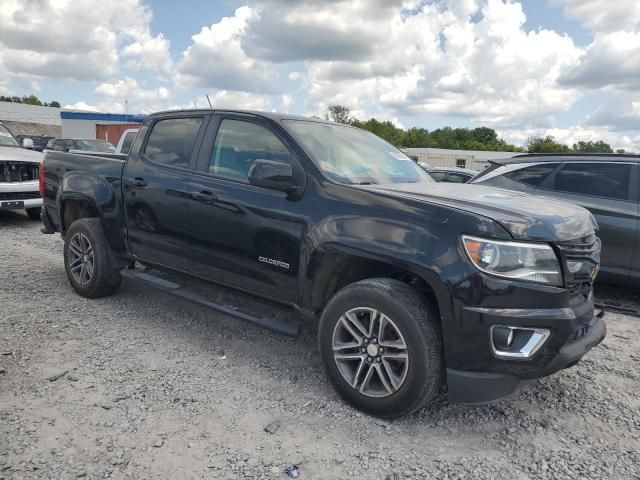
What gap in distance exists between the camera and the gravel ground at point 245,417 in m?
2.57

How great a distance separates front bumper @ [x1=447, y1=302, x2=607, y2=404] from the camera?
8.60ft

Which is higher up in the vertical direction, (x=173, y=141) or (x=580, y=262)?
(x=173, y=141)

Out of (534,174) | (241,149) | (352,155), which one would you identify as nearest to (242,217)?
(241,149)

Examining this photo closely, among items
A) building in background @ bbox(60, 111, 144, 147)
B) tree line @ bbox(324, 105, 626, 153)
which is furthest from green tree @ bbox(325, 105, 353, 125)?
building in background @ bbox(60, 111, 144, 147)

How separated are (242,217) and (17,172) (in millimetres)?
6947

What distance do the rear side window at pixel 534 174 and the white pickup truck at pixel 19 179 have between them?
752 centimetres

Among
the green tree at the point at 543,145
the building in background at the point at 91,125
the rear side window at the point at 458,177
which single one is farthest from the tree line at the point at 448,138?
the rear side window at the point at 458,177

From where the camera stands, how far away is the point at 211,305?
3801 millimetres

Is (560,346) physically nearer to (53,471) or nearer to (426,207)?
(426,207)

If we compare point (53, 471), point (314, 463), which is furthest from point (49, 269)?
point (314, 463)

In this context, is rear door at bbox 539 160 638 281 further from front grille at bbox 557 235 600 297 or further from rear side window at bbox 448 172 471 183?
rear side window at bbox 448 172 471 183

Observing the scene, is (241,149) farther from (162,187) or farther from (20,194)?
(20,194)

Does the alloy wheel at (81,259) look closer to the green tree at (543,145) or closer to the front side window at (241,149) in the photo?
the front side window at (241,149)

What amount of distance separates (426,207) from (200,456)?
1.82 metres
